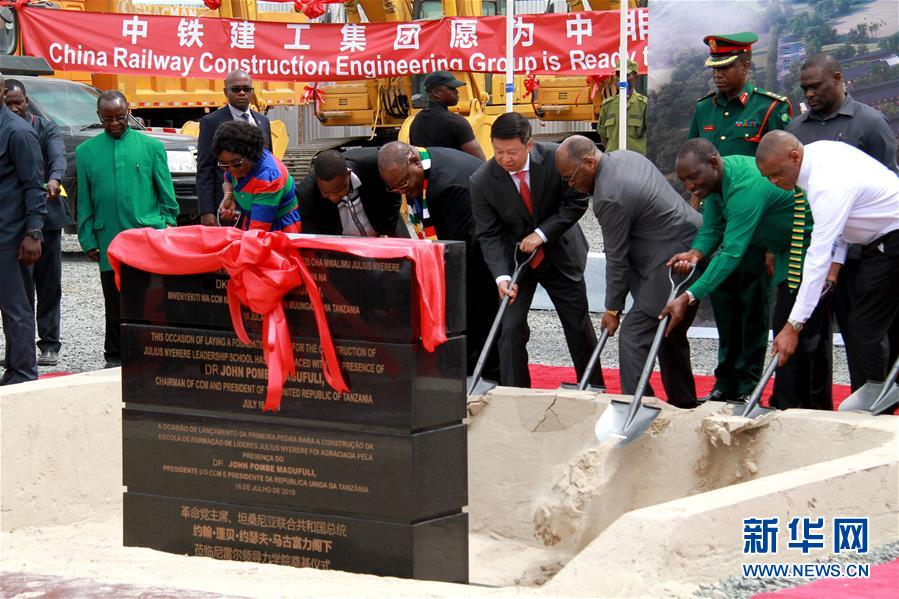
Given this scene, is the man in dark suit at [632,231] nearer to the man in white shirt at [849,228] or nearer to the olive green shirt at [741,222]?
the olive green shirt at [741,222]

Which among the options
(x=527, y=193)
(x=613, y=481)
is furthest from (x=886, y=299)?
(x=527, y=193)

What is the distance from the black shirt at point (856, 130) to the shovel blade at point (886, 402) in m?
1.98

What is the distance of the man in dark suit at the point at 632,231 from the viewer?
7043 millimetres

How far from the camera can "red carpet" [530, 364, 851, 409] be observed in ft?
28.4

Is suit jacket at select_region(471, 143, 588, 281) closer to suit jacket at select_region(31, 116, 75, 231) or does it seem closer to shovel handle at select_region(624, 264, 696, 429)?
shovel handle at select_region(624, 264, 696, 429)

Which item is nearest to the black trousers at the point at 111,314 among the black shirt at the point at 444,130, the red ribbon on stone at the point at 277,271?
the black shirt at the point at 444,130

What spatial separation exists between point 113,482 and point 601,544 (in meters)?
3.19

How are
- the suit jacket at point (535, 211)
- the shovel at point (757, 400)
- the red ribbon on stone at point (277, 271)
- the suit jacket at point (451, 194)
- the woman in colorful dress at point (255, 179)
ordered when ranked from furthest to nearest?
the suit jacket at point (451, 194)
the suit jacket at point (535, 211)
the woman in colorful dress at point (255, 179)
the shovel at point (757, 400)
the red ribbon on stone at point (277, 271)

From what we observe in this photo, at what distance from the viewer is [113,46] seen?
15.5 metres

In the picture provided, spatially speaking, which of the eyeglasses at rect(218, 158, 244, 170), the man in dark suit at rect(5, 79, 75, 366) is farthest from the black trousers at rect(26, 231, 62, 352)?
the eyeglasses at rect(218, 158, 244, 170)

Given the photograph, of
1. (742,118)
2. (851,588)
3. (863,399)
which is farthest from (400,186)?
(851,588)

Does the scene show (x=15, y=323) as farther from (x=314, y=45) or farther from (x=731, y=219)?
(x=314, y=45)

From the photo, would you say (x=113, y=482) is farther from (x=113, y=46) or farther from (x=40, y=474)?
(x=113, y=46)

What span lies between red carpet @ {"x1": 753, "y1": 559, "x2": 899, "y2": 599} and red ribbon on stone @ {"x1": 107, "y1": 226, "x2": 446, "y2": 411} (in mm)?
1602
